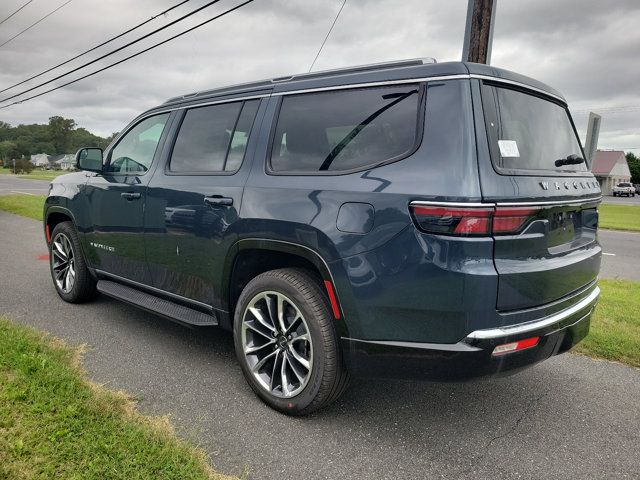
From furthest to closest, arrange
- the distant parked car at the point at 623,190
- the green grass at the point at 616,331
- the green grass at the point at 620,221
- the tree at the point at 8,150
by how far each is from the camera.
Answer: the tree at the point at 8,150, the distant parked car at the point at 623,190, the green grass at the point at 620,221, the green grass at the point at 616,331

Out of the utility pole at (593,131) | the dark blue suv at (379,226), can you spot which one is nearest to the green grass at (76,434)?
the dark blue suv at (379,226)

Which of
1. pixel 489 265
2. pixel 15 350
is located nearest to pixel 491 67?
pixel 489 265

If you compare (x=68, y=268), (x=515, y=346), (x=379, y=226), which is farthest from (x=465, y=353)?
(x=68, y=268)

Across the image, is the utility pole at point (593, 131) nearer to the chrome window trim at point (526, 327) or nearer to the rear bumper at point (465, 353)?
the chrome window trim at point (526, 327)

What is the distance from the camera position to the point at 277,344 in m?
2.88

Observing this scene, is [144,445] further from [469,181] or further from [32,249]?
[32,249]

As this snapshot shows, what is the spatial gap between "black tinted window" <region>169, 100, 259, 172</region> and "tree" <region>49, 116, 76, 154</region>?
5400 inches

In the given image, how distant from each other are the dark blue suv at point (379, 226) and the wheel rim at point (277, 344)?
0.04ft

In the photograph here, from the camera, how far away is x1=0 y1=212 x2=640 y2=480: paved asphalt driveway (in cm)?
237

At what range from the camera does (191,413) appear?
277 centimetres

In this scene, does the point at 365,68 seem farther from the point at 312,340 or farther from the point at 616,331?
the point at 616,331

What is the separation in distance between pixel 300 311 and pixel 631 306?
13.7 ft

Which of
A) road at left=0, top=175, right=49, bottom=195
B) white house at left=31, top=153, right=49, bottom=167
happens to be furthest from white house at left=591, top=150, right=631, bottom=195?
white house at left=31, top=153, right=49, bottom=167

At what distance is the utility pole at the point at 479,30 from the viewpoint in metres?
5.94
